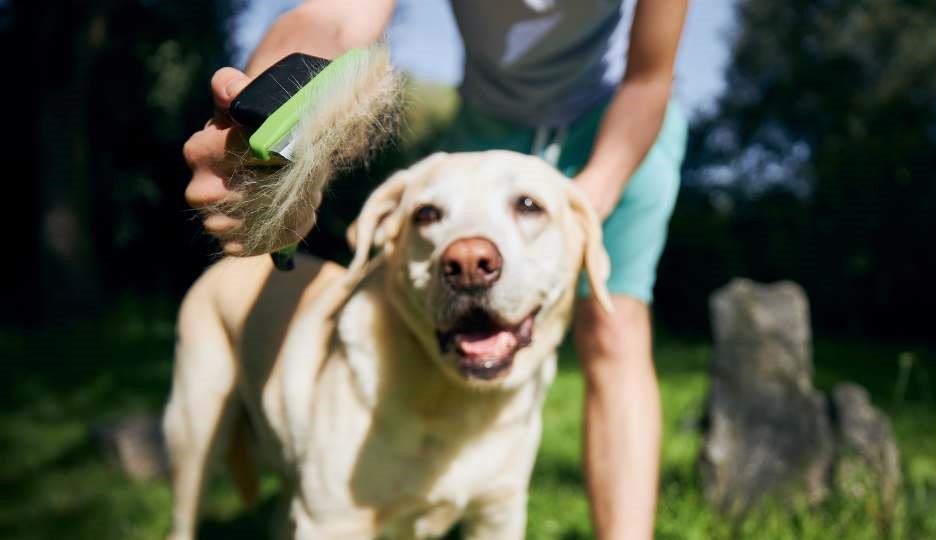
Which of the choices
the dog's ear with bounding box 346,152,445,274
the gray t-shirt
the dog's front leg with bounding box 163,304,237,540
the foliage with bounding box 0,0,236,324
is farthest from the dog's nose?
the foliage with bounding box 0,0,236,324

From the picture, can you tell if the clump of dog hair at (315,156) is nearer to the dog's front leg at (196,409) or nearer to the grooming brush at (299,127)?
the grooming brush at (299,127)

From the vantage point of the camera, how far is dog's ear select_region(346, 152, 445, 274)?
2.17 meters

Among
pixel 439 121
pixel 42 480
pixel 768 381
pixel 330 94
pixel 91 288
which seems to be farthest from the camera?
pixel 439 121

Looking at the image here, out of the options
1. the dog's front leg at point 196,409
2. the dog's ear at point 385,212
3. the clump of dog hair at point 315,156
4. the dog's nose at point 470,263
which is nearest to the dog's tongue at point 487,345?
the dog's nose at point 470,263

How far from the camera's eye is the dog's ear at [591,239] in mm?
2119

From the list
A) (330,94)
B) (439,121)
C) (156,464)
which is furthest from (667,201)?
(439,121)

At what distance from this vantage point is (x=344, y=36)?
1662 millimetres

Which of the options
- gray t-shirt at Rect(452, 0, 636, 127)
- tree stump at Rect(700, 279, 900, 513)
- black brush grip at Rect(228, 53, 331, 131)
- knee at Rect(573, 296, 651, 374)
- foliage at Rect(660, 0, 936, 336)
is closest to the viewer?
black brush grip at Rect(228, 53, 331, 131)

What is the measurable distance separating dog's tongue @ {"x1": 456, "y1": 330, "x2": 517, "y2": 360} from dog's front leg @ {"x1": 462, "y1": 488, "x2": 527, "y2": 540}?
47 centimetres

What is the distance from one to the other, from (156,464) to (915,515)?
11.4 ft

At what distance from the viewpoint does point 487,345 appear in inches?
77.4

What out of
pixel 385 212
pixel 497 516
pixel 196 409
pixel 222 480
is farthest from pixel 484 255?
pixel 222 480

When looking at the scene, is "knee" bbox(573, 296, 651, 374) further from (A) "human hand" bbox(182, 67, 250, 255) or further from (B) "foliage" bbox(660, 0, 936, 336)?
(B) "foliage" bbox(660, 0, 936, 336)

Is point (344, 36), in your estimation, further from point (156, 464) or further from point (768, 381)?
point (156, 464)
